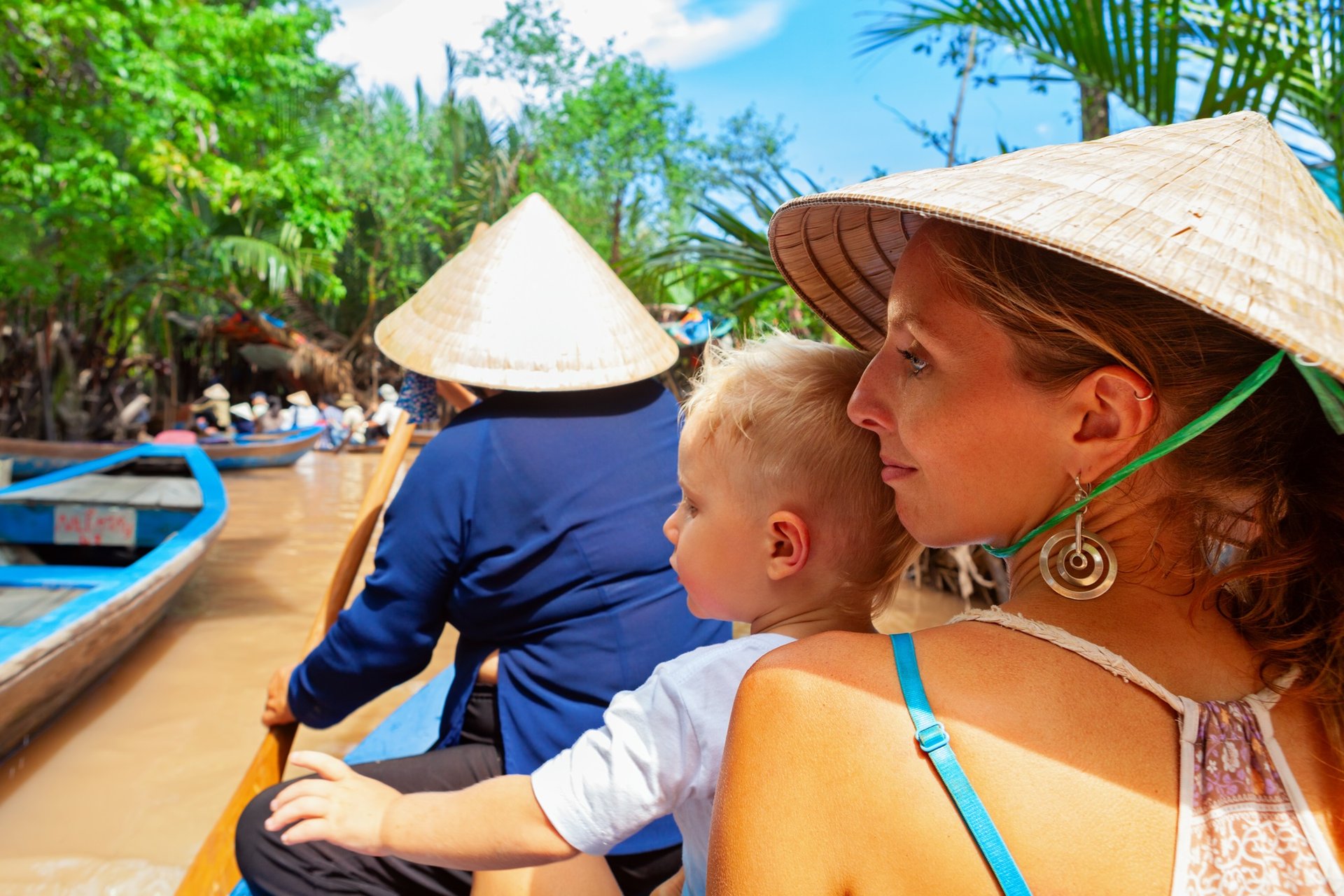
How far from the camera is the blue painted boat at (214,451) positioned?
8.27 meters

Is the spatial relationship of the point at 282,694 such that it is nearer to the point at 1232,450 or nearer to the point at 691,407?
the point at 691,407

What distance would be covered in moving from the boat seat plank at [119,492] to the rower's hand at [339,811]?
4.54 meters

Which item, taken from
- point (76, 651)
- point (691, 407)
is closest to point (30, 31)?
point (76, 651)

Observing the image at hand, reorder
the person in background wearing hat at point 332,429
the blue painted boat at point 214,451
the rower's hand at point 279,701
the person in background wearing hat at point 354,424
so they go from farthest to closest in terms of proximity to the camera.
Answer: the person in background wearing hat at point 354,424
the person in background wearing hat at point 332,429
the blue painted boat at point 214,451
the rower's hand at point 279,701

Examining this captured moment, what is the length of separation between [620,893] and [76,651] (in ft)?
9.05

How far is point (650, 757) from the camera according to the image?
967mm

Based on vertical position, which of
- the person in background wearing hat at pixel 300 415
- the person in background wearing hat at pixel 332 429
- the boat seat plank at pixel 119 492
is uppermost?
the boat seat plank at pixel 119 492

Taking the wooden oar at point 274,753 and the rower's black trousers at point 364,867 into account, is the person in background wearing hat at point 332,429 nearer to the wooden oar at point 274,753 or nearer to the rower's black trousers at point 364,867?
the wooden oar at point 274,753

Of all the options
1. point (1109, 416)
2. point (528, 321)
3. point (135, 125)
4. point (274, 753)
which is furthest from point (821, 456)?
point (135, 125)

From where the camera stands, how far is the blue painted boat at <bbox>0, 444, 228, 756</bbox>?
10.2 feet

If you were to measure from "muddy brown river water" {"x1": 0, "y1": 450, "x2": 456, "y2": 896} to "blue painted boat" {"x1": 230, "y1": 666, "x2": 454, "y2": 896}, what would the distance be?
3.30 ft

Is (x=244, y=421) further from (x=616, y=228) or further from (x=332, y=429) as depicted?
(x=616, y=228)

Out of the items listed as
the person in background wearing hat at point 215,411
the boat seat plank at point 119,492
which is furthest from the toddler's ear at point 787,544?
the person in background wearing hat at point 215,411

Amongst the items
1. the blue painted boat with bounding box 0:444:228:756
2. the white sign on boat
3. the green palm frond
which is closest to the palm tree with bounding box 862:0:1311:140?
the blue painted boat with bounding box 0:444:228:756
